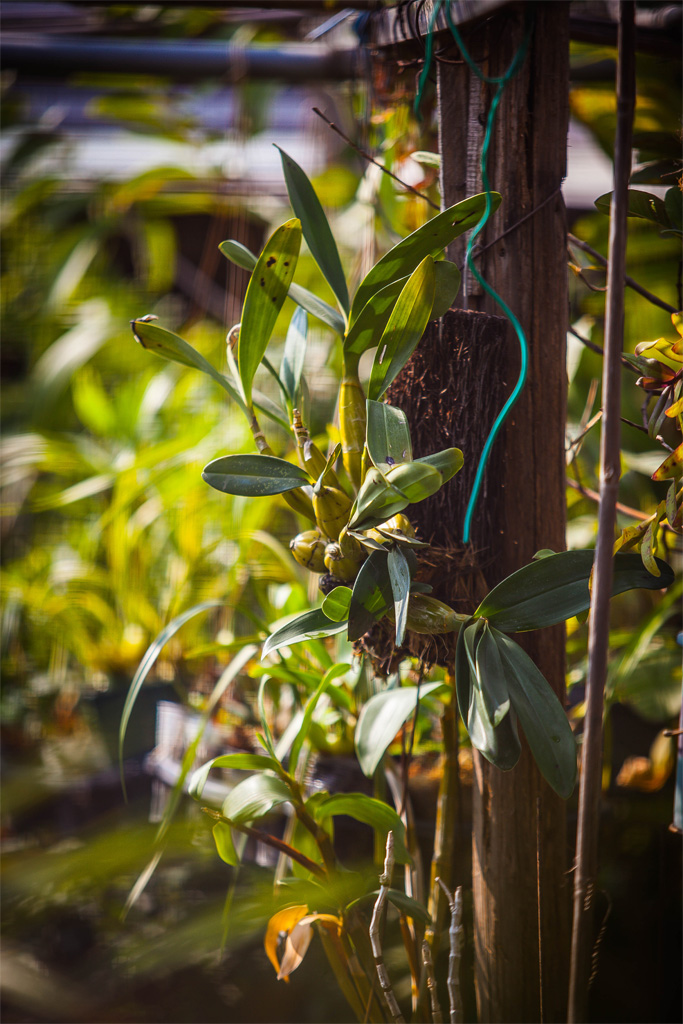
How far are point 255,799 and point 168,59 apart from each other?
88 centimetres

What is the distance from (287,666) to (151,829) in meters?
0.38

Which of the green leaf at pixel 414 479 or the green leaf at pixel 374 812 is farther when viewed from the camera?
the green leaf at pixel 374 812

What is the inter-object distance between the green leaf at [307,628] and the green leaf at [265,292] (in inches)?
5.8

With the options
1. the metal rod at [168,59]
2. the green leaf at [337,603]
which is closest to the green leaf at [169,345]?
the green leaf at [337,603]

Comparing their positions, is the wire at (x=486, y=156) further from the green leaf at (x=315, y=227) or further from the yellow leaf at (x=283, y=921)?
the yellow leaf at (x=283, y=921)

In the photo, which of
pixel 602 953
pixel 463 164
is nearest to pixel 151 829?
pixel 602 953

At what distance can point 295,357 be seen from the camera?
45 cm

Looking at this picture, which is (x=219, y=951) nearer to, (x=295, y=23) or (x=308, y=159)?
(x=295, y=23)

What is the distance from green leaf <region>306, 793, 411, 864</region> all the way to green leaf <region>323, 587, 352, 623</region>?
0.15 meters

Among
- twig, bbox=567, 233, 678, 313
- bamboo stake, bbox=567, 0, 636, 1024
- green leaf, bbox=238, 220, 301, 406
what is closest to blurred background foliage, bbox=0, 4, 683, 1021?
twig, bbox=567, 233, 678, 313

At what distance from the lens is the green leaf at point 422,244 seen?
35 centimetres

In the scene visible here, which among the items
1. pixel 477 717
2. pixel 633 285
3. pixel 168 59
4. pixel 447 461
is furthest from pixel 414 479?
pixel 168 59

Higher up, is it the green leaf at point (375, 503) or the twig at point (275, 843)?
the green leaf at point (375, 503)

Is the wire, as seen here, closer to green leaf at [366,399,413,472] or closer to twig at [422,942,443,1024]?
green leaf at [366,399,413,472]
